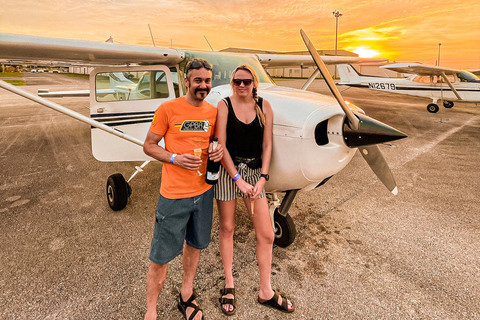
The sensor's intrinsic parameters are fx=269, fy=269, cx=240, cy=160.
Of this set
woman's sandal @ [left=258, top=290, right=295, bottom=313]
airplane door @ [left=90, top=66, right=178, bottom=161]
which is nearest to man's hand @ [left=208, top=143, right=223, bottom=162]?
woman's sandal @ [left=258, top=290, right=295, bottom=313]

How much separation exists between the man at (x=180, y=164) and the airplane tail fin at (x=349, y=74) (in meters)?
18.6

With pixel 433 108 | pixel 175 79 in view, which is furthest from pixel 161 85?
pixel 433 108

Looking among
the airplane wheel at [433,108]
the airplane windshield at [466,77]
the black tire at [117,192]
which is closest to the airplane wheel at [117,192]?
the black tire at [117,192]

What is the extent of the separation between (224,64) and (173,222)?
226 centimetres

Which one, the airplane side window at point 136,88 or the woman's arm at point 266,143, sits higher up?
the airplane side window at point 136,88

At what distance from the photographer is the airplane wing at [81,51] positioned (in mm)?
2771

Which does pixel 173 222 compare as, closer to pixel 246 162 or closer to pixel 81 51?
pixel 246 162

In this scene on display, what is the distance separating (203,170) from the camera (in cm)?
188

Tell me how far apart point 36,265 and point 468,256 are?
14.5ft

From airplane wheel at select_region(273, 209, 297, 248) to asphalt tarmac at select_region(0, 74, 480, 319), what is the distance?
0.31 feet

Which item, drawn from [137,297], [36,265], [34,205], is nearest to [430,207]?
[137,297]

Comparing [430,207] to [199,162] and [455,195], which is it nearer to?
[455,195]

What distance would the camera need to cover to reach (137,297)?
7.38 ft

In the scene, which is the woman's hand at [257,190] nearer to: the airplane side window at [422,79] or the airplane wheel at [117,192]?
the airplane wheel at [117,192]
